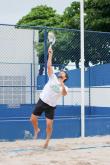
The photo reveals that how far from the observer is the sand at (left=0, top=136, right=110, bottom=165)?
8376mm

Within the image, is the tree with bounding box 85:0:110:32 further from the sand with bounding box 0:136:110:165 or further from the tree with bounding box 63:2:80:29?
the sand with bounding box 0:136:110:165

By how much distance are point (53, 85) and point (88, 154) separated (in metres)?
1.61

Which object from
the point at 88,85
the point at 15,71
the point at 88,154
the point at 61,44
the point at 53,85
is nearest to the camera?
the point at 88,154

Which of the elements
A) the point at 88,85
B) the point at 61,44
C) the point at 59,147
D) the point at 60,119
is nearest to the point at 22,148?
the point at 59,147

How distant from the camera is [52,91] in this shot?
1002 centimetres

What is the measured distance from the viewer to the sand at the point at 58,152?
27.5 ft

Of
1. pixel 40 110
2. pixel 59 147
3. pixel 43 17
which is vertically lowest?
pixel 59 147

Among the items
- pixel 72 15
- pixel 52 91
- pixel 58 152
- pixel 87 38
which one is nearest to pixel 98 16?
pixel 72 15

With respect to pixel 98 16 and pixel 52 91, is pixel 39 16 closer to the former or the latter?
pixel 98 16

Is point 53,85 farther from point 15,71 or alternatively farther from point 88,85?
point 15,71

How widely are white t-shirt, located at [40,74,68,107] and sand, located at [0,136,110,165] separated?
38.3 inches

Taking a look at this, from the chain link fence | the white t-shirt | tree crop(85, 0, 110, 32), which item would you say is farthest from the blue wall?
tree crop(85, 0, 110, 32)

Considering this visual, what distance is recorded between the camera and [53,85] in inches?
392

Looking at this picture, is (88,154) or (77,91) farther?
(77,91)
